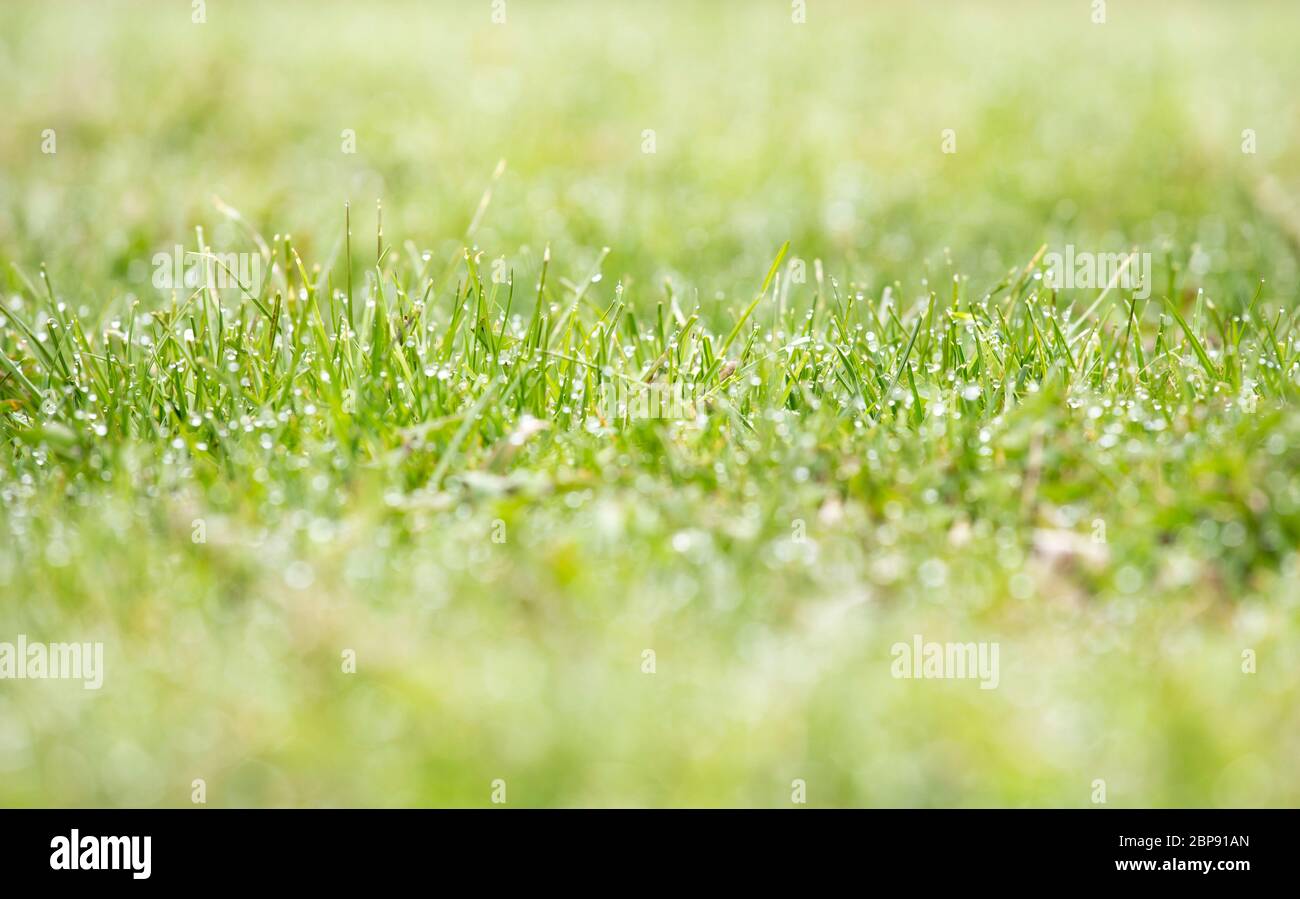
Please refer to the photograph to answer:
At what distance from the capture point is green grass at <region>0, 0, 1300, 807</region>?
163cm

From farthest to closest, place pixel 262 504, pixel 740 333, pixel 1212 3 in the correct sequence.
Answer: pixel 1212 3
pixel 740 333
pixel 262 504

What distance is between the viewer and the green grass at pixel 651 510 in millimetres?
1634

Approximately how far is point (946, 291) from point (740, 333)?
80cm

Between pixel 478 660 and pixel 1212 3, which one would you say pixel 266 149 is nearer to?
pixel 478 660

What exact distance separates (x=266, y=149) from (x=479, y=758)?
380 cm

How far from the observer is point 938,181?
14.6ft

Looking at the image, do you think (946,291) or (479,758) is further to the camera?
(946,291)

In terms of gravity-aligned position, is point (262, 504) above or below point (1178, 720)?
above

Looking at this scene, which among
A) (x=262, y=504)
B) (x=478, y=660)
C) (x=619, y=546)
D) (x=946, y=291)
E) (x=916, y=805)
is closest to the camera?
(x=916, y=805)

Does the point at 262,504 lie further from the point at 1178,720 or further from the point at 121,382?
the point at 1178,720

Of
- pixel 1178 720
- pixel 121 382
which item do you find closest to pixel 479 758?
pixel 1178 720

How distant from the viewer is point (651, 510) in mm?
2107

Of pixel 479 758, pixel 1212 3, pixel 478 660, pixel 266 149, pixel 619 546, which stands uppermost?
pixel 1212 3

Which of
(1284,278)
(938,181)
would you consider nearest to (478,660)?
(1284,278)
